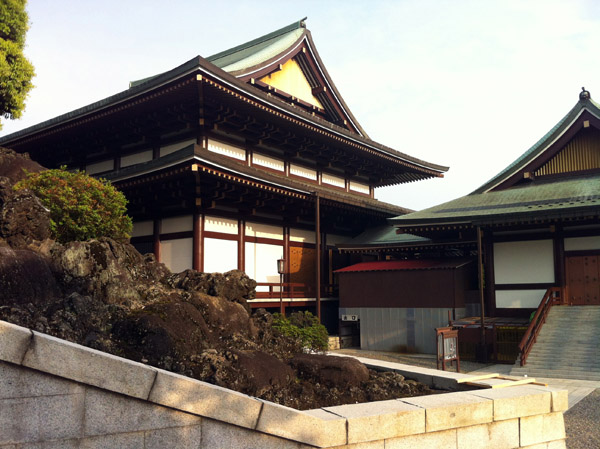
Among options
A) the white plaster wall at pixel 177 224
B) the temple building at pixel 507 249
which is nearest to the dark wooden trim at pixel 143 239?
the white plaster wall at pixel 177 224

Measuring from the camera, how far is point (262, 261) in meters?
20.8

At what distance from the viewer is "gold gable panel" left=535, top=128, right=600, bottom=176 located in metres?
21.0

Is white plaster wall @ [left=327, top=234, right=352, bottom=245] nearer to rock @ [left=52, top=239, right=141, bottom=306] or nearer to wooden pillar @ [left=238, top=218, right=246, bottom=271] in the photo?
wooden pillar @ [left=238, top=218, right=246, bottom=271]

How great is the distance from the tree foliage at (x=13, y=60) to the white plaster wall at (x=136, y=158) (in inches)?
170

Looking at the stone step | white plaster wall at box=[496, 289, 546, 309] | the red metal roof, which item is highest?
the red metal roof

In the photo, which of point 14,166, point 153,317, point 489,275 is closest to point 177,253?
point 14,166

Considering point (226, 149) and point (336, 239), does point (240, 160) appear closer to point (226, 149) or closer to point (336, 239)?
point (226, 149)

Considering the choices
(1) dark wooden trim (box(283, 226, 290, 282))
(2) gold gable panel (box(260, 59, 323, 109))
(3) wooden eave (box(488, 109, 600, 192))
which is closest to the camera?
(3) wooden eave (box(488, 109, 600, 192))

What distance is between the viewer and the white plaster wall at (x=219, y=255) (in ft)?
60.9

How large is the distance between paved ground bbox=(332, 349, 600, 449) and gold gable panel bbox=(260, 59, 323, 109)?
12.7 metres

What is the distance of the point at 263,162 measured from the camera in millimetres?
21656

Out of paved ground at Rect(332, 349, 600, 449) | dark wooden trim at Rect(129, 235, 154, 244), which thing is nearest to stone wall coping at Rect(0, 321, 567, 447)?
paved ground at Rect(332, 349, 600, 449)

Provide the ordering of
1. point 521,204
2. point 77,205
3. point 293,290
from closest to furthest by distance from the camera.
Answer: point 77,205, point 521,204, point 293,290

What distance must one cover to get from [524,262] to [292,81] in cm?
1309
